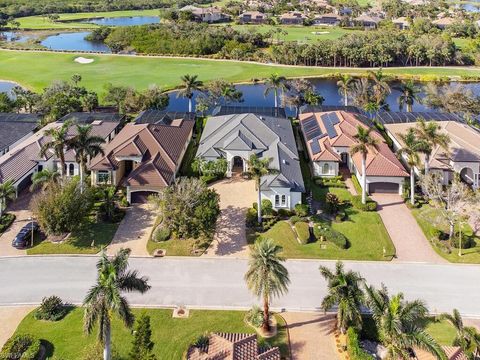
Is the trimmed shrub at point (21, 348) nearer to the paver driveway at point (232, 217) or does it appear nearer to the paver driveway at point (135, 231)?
the paver driveway at point (135, 231)

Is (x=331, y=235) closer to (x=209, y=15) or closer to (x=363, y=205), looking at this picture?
(x=363, y=205)

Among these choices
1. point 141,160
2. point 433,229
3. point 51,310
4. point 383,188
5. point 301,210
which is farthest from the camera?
point 141,160

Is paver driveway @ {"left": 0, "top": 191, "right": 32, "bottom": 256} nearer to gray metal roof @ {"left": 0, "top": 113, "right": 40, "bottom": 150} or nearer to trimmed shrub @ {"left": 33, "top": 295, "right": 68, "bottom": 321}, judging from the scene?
trimmed shrub @ {"left": 33, "top": 295, "right": 68, "bottom": 321}

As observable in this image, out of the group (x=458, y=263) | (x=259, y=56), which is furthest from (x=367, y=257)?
(x=259, y=56)

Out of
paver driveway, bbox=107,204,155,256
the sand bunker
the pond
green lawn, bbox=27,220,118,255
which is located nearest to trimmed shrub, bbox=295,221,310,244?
paver driveway, bbox=107,204,155,256

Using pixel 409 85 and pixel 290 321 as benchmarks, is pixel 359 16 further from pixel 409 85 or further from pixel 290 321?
pixel 290 321

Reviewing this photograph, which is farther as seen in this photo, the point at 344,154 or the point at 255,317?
the point at 344,154

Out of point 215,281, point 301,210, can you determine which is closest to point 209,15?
point 301,210

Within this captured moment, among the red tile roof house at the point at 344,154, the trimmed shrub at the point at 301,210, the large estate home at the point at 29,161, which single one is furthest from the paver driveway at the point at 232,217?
the large estate home at the point at 29,161
